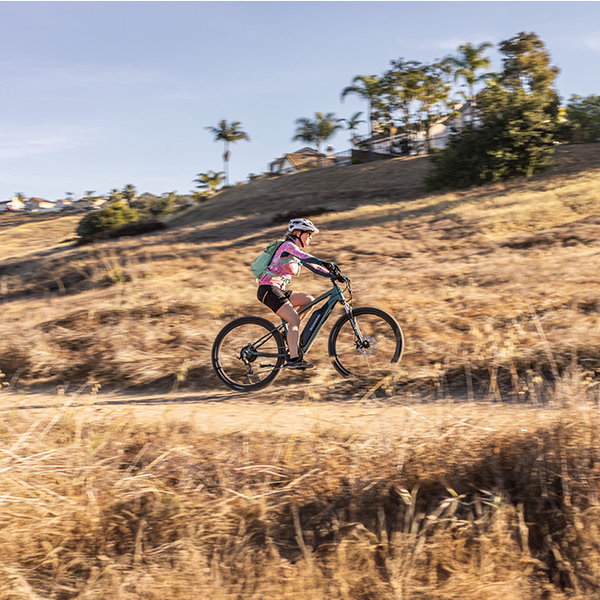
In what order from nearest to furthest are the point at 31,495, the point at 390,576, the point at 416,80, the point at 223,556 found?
the point at 390,576
the point at 223,556
the point at 31,495
the point at 416,80

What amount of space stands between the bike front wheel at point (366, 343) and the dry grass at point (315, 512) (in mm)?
1751

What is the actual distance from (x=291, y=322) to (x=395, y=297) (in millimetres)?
3549

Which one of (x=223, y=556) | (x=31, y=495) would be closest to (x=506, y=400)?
(x=223, y=556)

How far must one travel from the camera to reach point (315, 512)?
11.8 feet

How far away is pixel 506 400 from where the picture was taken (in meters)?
5.29

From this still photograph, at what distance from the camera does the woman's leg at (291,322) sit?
19.7 feet

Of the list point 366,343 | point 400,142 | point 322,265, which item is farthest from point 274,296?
point 400,142

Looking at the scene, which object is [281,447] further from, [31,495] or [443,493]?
[31,495]

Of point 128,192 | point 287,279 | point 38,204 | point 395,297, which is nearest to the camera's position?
point 287,279

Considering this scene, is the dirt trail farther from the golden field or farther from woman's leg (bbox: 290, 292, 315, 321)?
woman's leg (bbox: 290, 292, 315, 321)

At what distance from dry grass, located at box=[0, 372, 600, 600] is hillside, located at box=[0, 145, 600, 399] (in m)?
1.23

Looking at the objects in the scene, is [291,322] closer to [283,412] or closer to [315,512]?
[283,412]

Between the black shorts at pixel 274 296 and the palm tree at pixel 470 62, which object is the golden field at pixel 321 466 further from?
the palm tree at pixel 470 62

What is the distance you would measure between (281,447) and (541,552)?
6.32 ft
